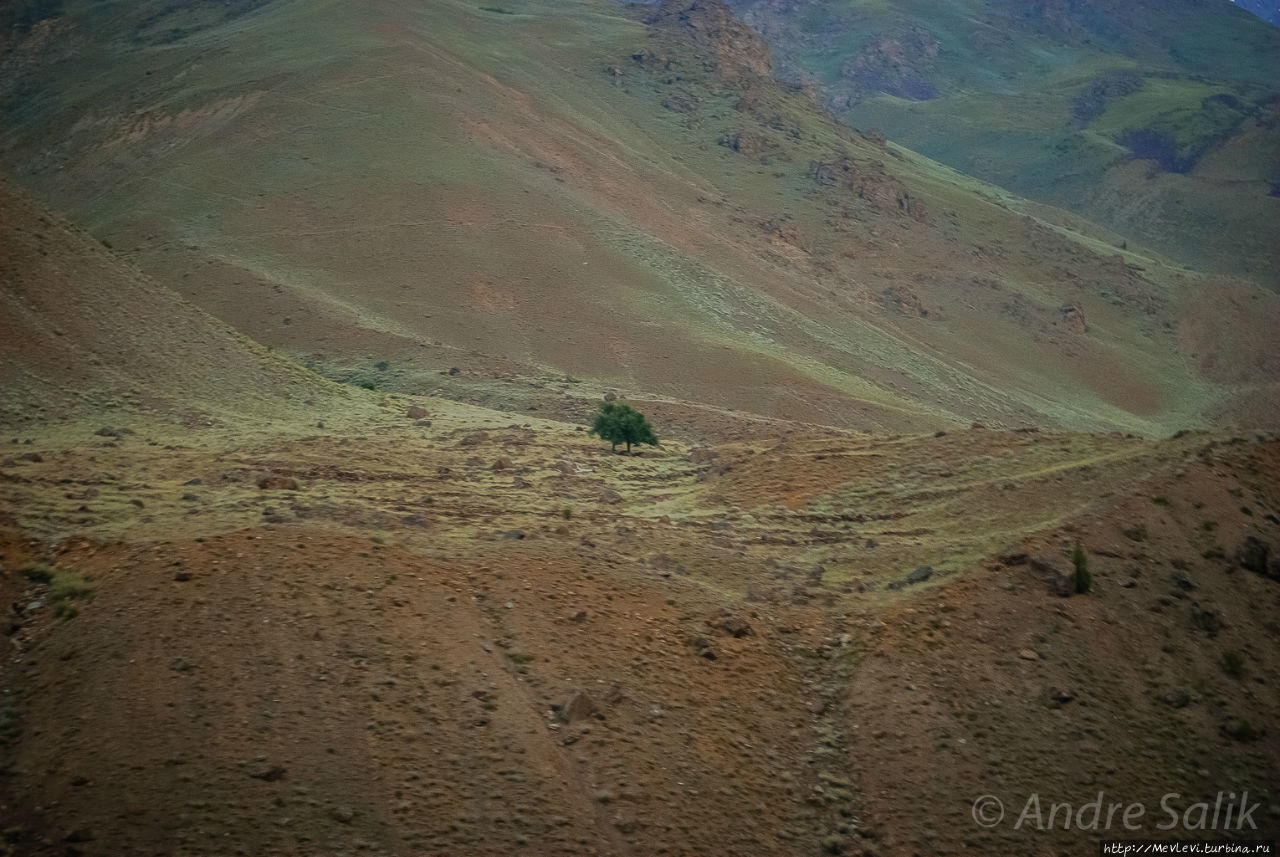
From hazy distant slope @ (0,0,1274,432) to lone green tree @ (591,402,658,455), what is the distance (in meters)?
16.0

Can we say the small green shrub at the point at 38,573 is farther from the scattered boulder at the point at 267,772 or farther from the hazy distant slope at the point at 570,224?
the hazy distant slope at the point at 570,224

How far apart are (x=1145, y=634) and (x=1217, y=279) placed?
292 ft

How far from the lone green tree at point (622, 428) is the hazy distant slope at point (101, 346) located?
27.7 feet

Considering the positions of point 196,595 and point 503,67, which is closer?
point 196,595

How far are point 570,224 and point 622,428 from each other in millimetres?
32571

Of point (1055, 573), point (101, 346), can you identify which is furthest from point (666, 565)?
point (101, 346)

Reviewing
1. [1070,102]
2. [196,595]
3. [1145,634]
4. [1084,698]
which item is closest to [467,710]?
[196,595]

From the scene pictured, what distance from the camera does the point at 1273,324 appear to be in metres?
81.1

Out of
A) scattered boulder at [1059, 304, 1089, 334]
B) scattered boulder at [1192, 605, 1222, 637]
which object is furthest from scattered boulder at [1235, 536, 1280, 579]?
scattered boulder at [1059, 304, 1089, 334]

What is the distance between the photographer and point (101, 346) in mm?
25469

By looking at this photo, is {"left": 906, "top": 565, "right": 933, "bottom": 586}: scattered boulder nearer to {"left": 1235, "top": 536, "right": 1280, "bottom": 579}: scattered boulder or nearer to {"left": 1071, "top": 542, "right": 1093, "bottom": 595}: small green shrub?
{"left": 1071, "top": 542, "right": 1093, "bottom": 595}: small green shrub

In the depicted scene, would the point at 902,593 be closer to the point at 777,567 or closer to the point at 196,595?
the point at 777,567

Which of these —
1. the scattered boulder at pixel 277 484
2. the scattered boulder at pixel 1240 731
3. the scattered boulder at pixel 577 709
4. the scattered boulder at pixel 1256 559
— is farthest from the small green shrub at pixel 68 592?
the scattered boulder at pixel 1256 559

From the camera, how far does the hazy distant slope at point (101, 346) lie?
23.4 meters
